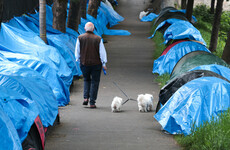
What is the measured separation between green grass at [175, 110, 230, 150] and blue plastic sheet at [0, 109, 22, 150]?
2.55 metres

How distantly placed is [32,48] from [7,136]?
23.3 feet

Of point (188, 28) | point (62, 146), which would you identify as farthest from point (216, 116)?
point (188, 28)

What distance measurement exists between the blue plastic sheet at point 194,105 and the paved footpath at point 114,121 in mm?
294

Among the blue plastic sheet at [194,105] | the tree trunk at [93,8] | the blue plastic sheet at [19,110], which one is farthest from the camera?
the tree trunk at [93,8]

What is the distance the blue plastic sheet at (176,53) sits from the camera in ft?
47.4

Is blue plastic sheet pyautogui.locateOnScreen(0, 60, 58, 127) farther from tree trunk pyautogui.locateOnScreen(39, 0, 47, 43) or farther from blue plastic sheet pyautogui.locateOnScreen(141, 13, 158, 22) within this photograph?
blue plastic sheet pyautogui.locateOnScreen(141, 13, 158, 22)

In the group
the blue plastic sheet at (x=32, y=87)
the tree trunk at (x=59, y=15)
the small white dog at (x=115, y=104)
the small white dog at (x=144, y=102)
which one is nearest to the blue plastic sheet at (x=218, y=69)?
the small white dog at (x=144, y=102)

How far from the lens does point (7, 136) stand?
437cm

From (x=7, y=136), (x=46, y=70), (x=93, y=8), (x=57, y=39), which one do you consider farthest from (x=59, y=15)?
(x=7, y=136)

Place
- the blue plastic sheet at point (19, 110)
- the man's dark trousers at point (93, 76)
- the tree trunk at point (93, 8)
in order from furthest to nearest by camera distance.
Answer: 1. the tree trunk at point (93, 8)
2. the man's dark trousers at point (93, 76)
3. the blue plastic sheet at point (19, 110)

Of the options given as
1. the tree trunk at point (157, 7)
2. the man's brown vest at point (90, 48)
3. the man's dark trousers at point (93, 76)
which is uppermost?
the man's brown vest at point (90, 48)

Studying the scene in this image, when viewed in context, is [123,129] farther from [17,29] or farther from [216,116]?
[17,29]

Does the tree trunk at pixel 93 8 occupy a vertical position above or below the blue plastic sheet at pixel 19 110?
below

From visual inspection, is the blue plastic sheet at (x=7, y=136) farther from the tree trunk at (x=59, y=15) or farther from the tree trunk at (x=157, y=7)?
the tree trunk at (x=157, y=7)
